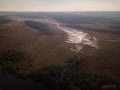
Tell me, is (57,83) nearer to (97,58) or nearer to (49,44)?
(97,58)

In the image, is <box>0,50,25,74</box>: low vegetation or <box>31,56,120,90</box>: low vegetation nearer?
<box>31,56,120,90</box>: low vegetation

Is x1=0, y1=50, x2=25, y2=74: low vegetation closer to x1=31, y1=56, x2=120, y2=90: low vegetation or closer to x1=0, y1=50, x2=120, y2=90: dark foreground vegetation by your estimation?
x1=0, y1=50, x2=120, y2=90: dark foreground vegetation

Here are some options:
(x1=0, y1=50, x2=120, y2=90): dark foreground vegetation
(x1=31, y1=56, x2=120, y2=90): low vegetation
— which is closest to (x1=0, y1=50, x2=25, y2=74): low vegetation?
(x1=0, y1=50, x2=120, y2=90): dark foreground vegetation

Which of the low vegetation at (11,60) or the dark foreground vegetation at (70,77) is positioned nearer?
the dark foreground vegetation at (70,77)

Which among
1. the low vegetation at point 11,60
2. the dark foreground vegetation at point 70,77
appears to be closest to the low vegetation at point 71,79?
the dark foreground vegetation at point 70,77

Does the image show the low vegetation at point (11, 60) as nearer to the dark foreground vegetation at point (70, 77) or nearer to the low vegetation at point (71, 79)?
the dark foreground vegetation at point (70, 77)

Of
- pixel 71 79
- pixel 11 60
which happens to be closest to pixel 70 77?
pixel 71 79

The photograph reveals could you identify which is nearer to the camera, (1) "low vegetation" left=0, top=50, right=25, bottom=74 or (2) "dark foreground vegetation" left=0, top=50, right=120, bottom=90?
(2) "dark foreground vegetation" left=0, top=50, right=120, bottom=90

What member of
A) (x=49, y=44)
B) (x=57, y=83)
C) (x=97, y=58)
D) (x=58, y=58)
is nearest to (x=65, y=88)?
(x=57, y=83)
